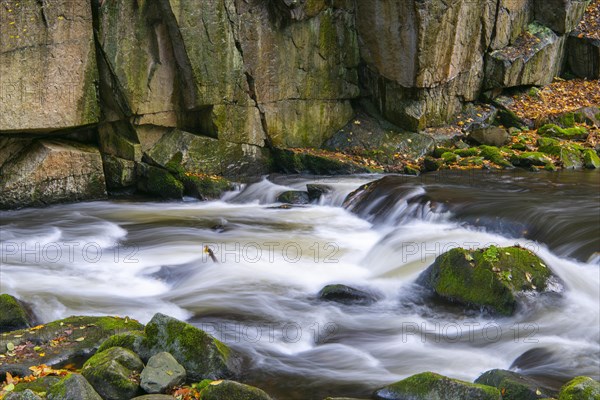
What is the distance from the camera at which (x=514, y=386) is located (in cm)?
527

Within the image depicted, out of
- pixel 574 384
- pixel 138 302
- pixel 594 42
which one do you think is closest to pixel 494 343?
pixel 574 384

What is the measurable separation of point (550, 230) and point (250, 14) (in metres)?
7.71

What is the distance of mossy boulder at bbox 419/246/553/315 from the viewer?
751cm

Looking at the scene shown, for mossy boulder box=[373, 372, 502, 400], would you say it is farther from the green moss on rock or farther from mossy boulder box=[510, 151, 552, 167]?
the green moss on rock

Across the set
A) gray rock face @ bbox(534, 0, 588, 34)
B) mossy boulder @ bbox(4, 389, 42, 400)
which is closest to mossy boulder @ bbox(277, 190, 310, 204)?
mossy boulder @ bbox(4, 389, 42, 400)

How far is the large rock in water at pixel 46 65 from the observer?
1169 cm

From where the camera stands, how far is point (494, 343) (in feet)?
22.9

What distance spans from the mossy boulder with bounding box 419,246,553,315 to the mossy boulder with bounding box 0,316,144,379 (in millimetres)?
3581

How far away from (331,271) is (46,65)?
6.63 m

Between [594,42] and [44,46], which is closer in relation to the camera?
[44,46]

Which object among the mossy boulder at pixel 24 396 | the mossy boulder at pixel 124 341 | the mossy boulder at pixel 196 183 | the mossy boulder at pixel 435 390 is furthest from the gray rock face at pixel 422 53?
the mossy boulder at pixel 24 396

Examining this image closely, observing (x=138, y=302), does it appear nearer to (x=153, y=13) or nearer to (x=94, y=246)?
(x=94, y=246)

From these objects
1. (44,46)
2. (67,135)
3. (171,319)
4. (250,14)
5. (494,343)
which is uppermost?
(250,14)

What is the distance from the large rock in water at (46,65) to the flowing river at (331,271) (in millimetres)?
1826
